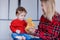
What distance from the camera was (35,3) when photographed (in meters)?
2.40

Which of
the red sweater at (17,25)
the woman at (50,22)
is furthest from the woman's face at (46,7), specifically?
the red sweater at (17,25)

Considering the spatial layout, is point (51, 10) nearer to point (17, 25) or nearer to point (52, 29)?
point (52, 29)

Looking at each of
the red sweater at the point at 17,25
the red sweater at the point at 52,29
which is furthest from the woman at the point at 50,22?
the red sweater at the point at 17,25

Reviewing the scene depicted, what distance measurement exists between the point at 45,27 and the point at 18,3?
0.91m

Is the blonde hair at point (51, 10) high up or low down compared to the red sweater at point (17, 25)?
up

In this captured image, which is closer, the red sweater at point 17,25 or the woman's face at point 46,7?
the woman's face at point 46,7

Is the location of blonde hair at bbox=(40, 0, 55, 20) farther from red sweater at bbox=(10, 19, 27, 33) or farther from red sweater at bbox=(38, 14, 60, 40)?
red sweater at bbox=(10, 19, 27, 33)

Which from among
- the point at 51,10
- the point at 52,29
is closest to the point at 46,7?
the point at 51,10

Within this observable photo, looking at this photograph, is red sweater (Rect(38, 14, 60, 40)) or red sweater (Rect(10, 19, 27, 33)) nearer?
red sweater (Rect(38, 14, 60, 40))

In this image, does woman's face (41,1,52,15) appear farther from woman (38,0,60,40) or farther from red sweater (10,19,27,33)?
red sweater (10,19,27,33)

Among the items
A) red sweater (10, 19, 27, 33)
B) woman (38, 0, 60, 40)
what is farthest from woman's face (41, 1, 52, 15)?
red sweater (10, 19, 27, 33)

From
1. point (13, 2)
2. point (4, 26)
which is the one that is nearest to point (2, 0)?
point (13, 2)

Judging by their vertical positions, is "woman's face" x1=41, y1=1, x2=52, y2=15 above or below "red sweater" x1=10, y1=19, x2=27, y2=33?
above

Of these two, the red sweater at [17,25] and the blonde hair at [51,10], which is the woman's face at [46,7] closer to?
the blonde hair at [51,10]
